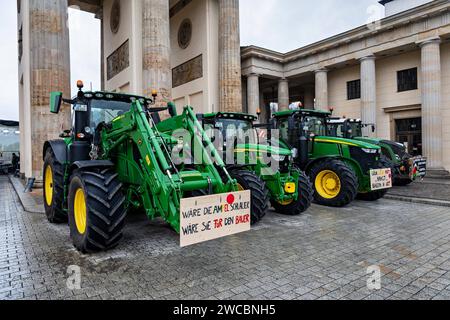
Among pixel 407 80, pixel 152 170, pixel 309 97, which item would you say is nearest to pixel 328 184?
pixel 152 170

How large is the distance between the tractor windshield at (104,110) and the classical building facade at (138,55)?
590cm

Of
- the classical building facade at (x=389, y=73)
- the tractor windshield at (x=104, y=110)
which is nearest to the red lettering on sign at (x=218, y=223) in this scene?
the tractor windshield at (x=104, y=110)

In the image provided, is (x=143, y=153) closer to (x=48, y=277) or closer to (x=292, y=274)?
(x=48, y=277)

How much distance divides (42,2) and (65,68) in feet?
7.53

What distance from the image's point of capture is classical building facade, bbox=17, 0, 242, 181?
1051cm

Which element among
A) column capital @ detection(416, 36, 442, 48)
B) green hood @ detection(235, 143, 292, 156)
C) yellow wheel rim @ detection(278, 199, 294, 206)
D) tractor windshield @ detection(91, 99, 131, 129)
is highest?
column capital @ detection(416, 36, 442, 48)

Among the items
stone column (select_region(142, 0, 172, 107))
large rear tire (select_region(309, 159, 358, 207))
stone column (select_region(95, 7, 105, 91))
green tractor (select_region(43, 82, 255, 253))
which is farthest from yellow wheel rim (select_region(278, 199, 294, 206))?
stone column (select_region(95, 7, 105, 91))

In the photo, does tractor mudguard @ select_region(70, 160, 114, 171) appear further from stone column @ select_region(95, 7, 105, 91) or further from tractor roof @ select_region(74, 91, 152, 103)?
stone column @ select_region(95, 7, 105, 91)

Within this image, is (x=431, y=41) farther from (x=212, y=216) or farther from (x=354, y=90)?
(x=212, y=216)

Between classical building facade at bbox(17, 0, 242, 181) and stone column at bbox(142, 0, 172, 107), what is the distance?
4 cm

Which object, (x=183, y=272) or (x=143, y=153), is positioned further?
(x=143, y=153)

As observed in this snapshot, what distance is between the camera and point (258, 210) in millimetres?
5625
